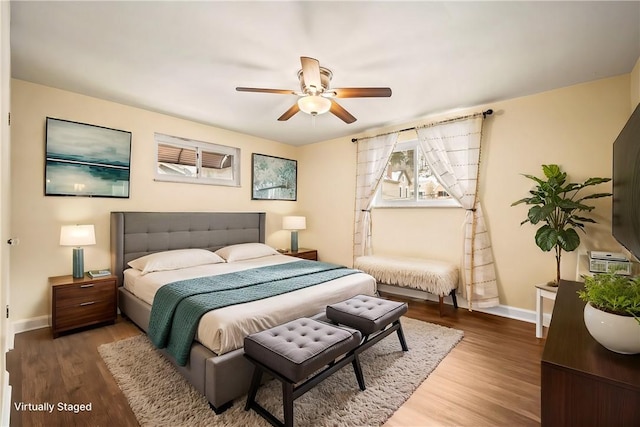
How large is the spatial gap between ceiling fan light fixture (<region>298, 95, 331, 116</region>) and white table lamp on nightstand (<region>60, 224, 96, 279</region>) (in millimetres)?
2535

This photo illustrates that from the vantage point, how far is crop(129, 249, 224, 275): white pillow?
3129mm

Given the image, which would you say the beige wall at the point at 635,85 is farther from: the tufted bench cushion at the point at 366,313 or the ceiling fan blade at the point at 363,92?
the tufted bench cushion at the point at 366,313

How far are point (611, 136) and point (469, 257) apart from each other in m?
1.78

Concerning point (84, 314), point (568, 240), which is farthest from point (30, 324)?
point (568, 240)

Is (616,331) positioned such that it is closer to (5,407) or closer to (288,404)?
(288,404)

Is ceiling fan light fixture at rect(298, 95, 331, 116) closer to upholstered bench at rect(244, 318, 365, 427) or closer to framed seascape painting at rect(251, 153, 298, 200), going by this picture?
upholstered bench at rect(244, 318, 365, 427)

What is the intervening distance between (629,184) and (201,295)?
9.24 feet

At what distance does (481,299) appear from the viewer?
3396 mm

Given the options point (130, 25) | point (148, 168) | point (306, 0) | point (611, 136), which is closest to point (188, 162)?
point (148, 168)

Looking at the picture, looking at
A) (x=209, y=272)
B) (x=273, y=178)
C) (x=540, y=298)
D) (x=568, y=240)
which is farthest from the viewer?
(x=273, y=178)

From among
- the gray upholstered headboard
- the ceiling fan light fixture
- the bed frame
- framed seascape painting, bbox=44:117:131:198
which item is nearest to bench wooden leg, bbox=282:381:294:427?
the bed frame

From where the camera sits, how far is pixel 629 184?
4.90 feet

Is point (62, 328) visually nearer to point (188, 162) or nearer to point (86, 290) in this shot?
point (86, 290)

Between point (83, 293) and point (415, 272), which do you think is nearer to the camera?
point (83, 293)
